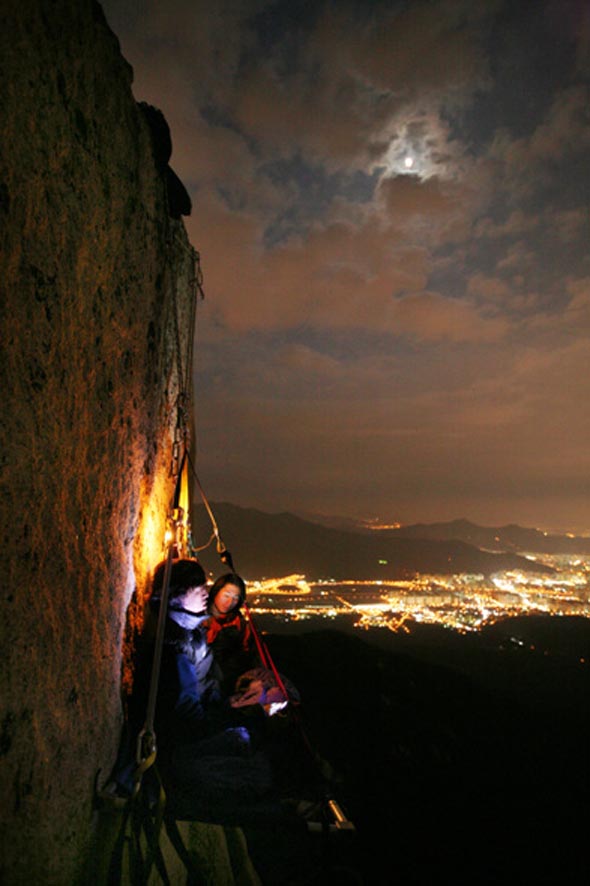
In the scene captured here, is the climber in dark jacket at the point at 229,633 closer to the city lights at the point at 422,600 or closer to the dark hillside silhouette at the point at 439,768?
the dark hillside silhouette at the point at 439,768

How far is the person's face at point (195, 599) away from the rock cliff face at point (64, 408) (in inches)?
31.3

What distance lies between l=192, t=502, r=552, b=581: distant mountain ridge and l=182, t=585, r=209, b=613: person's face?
272 ft

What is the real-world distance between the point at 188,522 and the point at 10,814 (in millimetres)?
6218

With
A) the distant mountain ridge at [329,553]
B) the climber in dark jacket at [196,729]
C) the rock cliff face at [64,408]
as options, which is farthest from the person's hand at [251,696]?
the distant mountain ridge at [329,553]

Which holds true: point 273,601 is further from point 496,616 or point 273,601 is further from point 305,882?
point 305,882

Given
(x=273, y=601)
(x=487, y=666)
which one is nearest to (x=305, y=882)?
(x=487, y=666)

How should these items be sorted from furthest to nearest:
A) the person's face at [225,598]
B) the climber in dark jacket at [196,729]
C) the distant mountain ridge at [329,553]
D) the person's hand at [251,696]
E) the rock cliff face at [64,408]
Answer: the distant mountain ridge at [329,553] → the person's face at [225,598] → the person's hand at [251,696] → the climber in dark jacket at [196,729] → the rock cliff face at [64,408]

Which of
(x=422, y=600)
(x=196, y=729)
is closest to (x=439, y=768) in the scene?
(x=196, y=729)

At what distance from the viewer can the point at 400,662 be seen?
23.8 meters

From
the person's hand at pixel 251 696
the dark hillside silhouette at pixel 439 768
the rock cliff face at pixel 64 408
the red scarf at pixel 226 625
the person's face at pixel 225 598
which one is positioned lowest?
the dark hillside silhouette at pixel 439 768

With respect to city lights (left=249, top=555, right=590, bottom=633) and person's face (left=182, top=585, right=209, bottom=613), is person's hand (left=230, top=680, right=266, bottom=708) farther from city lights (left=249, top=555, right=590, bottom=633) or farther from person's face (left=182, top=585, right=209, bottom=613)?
city lights (left=249, top=555, right=590, bottom=633)

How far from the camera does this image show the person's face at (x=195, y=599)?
4711mm

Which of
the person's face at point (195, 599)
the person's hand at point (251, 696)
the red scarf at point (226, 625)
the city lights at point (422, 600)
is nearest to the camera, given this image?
the person's face at point (195, 599)

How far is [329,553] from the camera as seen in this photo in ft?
392
